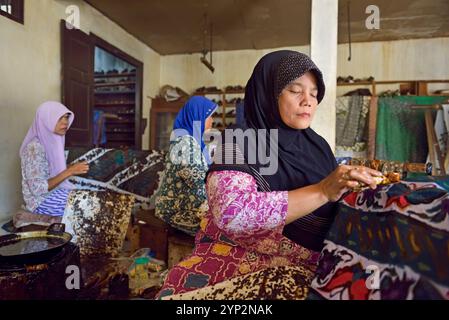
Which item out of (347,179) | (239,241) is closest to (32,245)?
(239,241)

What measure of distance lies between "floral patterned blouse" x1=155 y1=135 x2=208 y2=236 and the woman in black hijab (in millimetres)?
967

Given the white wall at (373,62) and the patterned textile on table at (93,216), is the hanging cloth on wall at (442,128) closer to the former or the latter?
the white wall at (373,62)

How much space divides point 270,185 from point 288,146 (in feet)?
0.54

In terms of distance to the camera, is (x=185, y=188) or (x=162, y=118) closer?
(x=185, y=188)

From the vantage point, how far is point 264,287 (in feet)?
2.74

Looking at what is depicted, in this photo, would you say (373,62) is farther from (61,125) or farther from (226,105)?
(61,125)

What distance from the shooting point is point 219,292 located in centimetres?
92

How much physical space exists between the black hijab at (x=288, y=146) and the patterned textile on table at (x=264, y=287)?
13 centimetres

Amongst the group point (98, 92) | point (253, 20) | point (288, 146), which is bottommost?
point (288, 146)

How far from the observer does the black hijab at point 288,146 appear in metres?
0.97

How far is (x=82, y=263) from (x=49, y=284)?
0.43m

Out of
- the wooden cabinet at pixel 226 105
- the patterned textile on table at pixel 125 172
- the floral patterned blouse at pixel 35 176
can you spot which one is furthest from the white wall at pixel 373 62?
the floral patterned blouse at pixel 35 176

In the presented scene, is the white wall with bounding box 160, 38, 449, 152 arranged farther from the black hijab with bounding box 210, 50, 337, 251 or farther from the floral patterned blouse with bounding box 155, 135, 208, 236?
the black hijab with bounding box 210, 50, 337, 251
